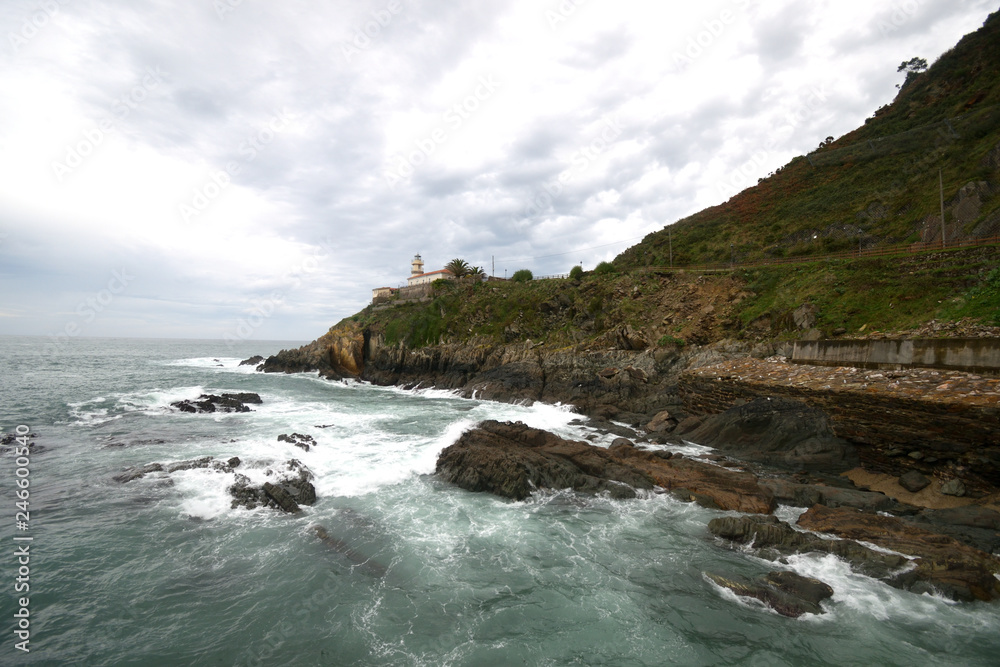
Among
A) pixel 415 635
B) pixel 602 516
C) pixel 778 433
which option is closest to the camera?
pixel 415 635

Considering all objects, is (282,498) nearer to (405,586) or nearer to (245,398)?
(405,586)

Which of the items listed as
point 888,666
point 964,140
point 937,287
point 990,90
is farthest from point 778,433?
point 990,90

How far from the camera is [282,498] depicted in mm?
12406

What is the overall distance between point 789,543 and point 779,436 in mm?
7651

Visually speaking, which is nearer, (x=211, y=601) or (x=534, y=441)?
(x=211, y=601)

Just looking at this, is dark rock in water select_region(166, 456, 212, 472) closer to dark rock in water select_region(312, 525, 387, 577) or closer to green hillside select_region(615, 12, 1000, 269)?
dark rock in water select_region(312, 525, 387, 577)

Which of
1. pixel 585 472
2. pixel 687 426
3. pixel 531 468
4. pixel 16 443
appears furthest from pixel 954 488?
pixel 16 443

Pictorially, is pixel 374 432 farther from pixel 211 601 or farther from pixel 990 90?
pixel 990 90

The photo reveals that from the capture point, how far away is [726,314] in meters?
29.1

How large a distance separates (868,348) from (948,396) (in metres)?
4.44

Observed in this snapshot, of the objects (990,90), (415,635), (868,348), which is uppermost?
(990,90)

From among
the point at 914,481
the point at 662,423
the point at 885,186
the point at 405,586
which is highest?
the point at 885,186

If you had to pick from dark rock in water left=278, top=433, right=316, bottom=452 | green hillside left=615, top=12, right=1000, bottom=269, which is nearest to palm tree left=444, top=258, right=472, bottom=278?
green hillside left=615, top=12, right=1000, bottom=269

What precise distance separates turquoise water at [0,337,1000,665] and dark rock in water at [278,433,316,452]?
2438 mm
